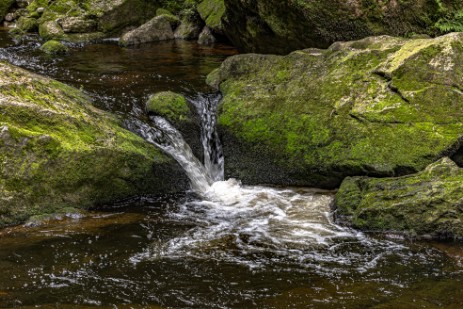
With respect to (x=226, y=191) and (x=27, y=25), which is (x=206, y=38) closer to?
(x=27, y=25)

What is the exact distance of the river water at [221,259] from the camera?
17.2 ft

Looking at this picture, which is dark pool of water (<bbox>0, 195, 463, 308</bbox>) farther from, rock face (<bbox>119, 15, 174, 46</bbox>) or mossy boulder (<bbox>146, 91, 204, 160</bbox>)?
rock face (<bbox>119, 15, 174, 46</bbox>)

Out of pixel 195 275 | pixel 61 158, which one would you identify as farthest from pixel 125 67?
pixel 195 275

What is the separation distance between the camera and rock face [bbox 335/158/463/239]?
6707 millimetres

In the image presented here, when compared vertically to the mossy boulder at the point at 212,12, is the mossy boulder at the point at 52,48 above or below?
below

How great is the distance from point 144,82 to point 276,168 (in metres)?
4.81

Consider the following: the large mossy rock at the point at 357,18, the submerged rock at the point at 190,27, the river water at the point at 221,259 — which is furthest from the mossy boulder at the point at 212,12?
the river water at the point at 221,259

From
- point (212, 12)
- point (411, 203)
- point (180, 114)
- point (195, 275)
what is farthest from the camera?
point (212, 12)

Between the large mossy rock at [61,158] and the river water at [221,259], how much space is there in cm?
34

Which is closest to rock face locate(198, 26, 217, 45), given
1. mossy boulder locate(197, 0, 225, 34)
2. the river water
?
mossy boulder locate(197, 0, 225, 34)

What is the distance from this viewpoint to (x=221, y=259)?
6199 mm

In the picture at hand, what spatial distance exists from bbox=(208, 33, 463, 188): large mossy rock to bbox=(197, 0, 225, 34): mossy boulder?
10177mm

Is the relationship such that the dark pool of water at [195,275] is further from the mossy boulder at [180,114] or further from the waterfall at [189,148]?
the mossy boulder at [180,114]

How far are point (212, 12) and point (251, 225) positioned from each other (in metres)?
15.5
